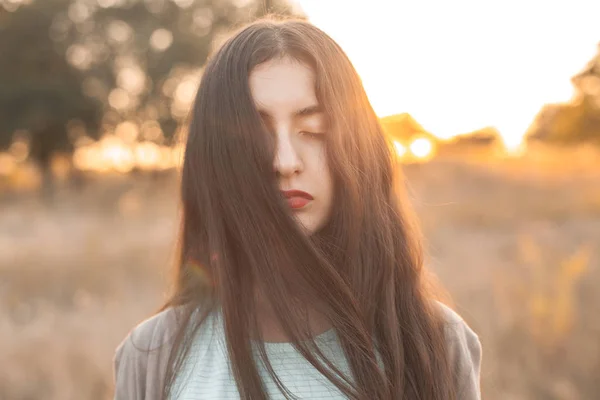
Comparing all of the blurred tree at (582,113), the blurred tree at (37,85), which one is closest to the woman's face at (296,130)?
the blurred tree at (582,113)

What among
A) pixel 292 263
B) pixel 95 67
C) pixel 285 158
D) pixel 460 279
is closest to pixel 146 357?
pixel 292 263

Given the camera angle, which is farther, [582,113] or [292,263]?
[582,113]

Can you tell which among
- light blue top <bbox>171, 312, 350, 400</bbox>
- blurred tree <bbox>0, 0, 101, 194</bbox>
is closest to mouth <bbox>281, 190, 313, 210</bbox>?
light blue top <bbox>171, 312, 350, 400</bbox>

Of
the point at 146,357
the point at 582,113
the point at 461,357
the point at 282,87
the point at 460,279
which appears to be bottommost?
the point at 460,279

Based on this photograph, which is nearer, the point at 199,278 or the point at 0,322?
the point at 199,278

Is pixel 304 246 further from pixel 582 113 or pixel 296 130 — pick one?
pixel 582 113

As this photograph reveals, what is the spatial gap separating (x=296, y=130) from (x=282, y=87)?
10 centimetres

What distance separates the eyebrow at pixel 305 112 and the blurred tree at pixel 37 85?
57.0 ft

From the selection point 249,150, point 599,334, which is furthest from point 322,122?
point 599,334

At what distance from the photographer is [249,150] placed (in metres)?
1.31

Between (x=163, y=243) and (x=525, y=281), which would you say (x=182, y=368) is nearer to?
(x=525, y=281)

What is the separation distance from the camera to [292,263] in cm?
133

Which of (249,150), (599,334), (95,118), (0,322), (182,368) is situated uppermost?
(95,118)

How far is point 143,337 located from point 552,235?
17.7ft
